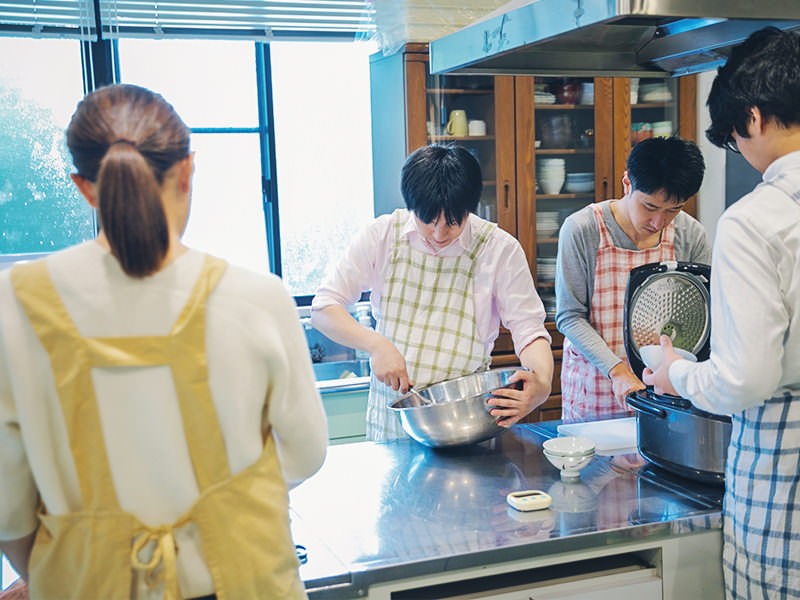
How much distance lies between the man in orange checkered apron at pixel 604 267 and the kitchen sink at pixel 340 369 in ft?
4.26

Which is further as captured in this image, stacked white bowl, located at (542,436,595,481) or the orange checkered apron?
the orange checkered apron

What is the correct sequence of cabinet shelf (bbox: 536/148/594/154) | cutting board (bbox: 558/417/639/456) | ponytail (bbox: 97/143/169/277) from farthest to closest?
cabinet shelf (bbox: 536/148/594/154)
cutting board (bbox: 558/417/639/456)
ponytail (bbox: 97/143/169/277)

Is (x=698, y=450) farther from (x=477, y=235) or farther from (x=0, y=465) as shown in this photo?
(x=0, y=465)

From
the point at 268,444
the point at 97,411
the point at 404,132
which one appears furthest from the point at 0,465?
the point at 404,132

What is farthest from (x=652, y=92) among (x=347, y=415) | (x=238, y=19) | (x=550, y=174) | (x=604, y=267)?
(x=347, y=415)

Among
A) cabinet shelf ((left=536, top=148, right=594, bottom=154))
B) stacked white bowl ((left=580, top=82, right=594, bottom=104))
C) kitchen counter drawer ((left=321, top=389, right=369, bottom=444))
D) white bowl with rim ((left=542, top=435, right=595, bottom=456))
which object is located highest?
stacked white bowl ((left=580, top=82, right=594, bottom=104))

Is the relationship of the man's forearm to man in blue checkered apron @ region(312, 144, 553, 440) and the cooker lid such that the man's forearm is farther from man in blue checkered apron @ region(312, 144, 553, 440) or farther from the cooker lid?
the cooker lid

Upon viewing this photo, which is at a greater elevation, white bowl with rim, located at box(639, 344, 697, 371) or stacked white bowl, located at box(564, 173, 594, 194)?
stacked white bowl, located at box(564, 173, 594, 194)

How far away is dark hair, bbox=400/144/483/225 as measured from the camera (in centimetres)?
193

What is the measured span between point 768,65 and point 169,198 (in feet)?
3.16

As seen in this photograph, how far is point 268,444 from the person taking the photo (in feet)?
3.57

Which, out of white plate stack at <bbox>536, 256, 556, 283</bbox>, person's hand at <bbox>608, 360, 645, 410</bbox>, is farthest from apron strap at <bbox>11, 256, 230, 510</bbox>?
white plate stack at <bbox>536, 256, 556, 283</bbox>

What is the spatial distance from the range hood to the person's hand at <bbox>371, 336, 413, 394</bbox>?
0.66 m

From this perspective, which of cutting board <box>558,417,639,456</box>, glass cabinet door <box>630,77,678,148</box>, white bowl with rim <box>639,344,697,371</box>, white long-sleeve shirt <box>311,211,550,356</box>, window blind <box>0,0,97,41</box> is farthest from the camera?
glass cabinet door <box>630,77,678,148</box>
